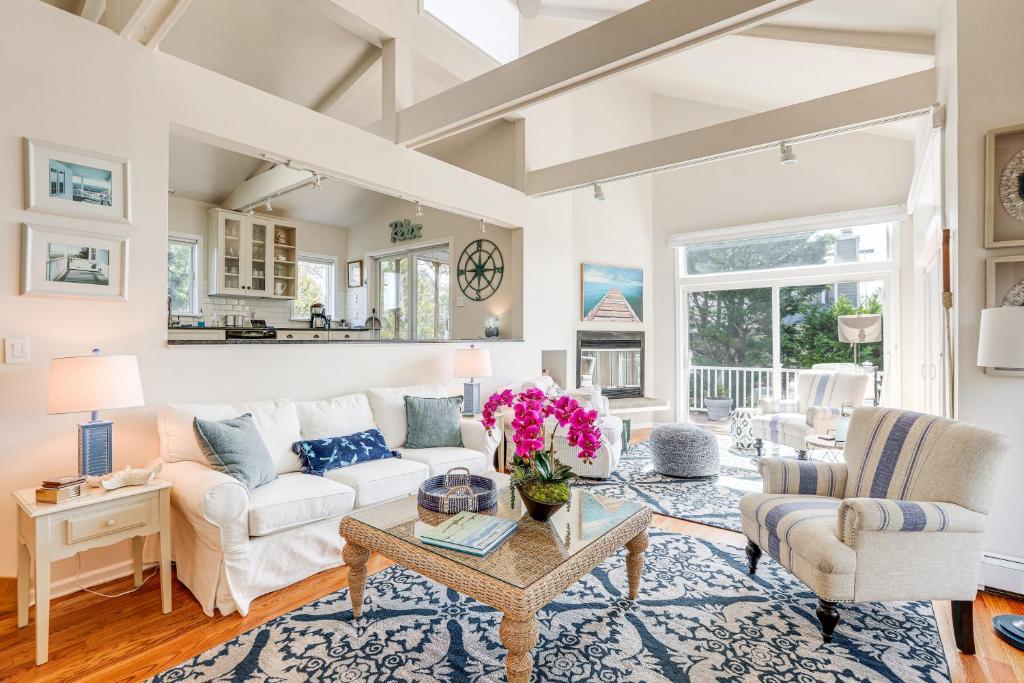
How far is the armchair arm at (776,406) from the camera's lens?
203 inches

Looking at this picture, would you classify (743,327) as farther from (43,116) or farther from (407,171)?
(43,116)

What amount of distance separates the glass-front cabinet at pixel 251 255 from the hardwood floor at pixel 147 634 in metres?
4.20

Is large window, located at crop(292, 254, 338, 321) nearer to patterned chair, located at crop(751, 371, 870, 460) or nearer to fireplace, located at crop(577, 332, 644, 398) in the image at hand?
fireplace, located at crop(577, 332, 644, 398)

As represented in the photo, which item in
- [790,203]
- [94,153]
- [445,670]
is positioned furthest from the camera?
[790,203]

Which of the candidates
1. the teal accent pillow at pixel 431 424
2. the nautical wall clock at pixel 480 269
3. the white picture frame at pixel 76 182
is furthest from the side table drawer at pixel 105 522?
the nautical wall clock at pixel 480 269

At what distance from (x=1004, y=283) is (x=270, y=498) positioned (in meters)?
3.72

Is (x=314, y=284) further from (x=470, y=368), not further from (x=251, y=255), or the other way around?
(x=470, y=368)

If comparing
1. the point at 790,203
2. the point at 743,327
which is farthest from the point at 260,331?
the point at 790,203

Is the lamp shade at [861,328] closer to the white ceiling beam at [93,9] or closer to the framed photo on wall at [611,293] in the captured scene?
the framed photo on wall at [611,293]

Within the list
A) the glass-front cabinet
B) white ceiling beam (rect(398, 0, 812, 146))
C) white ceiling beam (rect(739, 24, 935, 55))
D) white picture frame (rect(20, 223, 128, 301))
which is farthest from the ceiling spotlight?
the glass-front cabinet

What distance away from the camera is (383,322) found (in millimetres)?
7125

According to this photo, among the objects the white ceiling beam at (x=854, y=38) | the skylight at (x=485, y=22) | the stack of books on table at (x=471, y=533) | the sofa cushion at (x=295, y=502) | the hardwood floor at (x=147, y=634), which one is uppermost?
the skylight at (x=485, y=22)

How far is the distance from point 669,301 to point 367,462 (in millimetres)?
4954

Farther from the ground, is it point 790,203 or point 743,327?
point 790,203
